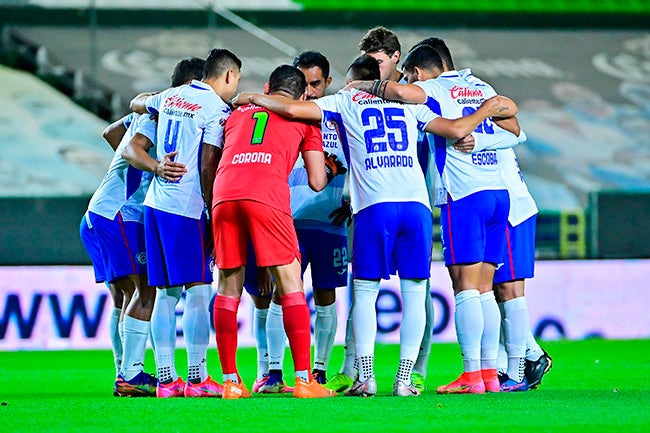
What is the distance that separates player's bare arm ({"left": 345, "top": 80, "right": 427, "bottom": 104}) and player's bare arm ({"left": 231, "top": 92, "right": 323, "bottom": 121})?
0.35 meters

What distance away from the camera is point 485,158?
24.6 ft

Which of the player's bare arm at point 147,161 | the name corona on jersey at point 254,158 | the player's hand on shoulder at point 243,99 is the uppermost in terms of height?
the player's hand on shoulder at point 243,99

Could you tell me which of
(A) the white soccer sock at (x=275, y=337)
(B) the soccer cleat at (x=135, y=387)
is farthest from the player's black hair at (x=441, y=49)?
(B) the soccer cleat at (x=135, y=387)

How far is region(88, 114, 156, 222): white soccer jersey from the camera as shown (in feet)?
25.9

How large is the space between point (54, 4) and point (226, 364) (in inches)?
667

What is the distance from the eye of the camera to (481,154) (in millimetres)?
7496

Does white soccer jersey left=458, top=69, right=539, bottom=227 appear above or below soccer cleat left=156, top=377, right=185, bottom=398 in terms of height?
above

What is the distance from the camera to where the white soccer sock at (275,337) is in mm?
7840

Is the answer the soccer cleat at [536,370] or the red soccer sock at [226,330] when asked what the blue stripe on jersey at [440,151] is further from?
the red soccer sock at [226,330]

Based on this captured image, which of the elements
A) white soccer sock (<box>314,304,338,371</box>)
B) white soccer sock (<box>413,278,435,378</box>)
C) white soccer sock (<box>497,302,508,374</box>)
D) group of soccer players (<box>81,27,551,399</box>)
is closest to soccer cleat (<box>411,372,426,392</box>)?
group of soccer players (<box>81,27,551,399</box>)

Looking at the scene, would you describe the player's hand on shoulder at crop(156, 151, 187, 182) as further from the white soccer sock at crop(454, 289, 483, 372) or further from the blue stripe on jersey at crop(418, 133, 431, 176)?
the white soccer sock at crop(454, 289, 483, 372)

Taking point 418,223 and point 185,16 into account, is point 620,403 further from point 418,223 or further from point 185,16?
point 185,16

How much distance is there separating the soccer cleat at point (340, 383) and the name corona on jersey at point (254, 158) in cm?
165

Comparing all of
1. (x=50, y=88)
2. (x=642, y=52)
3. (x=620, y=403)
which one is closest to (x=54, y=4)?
(x=50, y=88)
